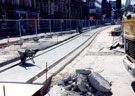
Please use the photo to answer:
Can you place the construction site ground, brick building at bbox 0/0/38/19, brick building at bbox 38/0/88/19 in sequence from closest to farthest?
the construction site ground, brick building at bbox 0/0/38/19, brick building at bbox 38/0/88/19

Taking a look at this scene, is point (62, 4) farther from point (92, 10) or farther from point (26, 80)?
point (26, 80)

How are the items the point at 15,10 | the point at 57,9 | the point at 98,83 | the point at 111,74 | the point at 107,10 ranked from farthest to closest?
the point at 107,10
the point at 57,9
the point at 15,10
the point at 111,74
the point at 98,83

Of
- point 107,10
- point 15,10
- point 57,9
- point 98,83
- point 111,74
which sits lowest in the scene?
point 111,74

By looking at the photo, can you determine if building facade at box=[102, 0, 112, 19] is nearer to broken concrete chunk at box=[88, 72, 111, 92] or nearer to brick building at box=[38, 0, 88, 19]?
broken concrete chunk at box=[88, 72, 111, 92]

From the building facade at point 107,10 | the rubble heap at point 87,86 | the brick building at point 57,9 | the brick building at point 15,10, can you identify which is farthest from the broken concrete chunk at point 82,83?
the brick building at point 57,9

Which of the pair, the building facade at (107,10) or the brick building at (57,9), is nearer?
the building facade at (107,10)

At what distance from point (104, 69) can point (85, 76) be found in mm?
2630

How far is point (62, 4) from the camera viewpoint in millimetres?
58031

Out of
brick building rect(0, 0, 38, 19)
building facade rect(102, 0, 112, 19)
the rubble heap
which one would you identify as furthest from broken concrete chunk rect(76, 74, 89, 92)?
brick building rect(0, 0, 38, 19)

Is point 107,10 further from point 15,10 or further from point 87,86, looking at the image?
point 87,86

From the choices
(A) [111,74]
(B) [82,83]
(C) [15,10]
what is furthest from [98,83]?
(C) [15,10]

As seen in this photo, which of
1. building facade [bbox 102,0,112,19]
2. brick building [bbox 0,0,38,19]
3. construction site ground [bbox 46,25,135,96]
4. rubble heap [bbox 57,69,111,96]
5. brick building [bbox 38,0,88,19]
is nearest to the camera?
rubble heap [bbox 57,69,111,96]

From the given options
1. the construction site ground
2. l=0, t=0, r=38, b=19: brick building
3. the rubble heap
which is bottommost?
the construction site ground

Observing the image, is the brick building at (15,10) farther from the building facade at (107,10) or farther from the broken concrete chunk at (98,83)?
the broken concrete chunk at (98,83)
